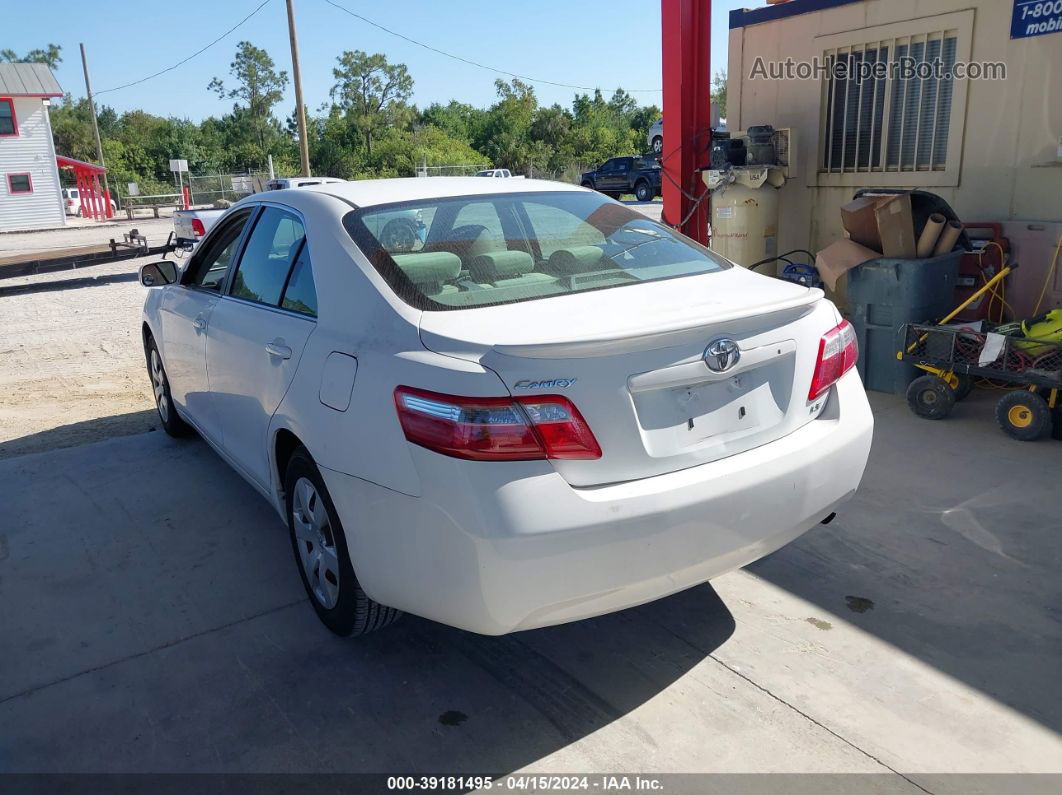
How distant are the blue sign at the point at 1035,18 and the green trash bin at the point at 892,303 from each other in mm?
1701

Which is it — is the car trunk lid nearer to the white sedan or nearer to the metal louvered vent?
the white sedan

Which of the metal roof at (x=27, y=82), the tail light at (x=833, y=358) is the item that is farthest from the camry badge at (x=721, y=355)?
the metal roof at (x=27, y=82)

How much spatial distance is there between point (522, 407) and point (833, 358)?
1287 mm

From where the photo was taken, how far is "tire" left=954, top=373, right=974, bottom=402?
5691 millimetres

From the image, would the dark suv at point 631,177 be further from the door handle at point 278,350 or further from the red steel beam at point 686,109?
the door handle at point 278,350

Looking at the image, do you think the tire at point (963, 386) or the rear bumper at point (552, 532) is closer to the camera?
the rear bumper at point (552, 532)

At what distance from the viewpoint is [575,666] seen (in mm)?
3047

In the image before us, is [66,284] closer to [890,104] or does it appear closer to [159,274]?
[159,274]

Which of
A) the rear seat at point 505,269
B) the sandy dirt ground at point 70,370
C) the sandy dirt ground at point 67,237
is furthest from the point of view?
the sandy dirt ground at point 67,237

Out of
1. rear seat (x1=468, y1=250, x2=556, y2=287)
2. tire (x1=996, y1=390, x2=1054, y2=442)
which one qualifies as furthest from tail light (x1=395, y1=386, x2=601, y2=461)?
tire (x1=996, y1=390, x2=1054, y2=442)

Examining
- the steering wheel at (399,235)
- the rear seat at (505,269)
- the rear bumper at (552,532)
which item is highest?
the steering wheel at (399,235)

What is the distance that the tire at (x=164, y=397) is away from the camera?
558 centimetres

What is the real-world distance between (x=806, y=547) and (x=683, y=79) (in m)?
5.95

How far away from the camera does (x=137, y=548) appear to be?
13.6ft
